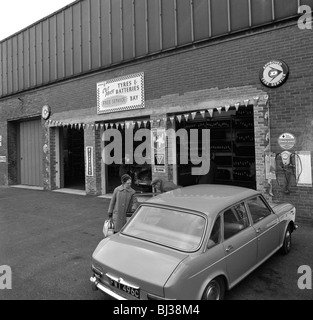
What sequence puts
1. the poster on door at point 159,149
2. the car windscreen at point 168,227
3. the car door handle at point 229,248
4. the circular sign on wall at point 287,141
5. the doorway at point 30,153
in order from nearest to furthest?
the car windscreen at point 168,227, the car door handle at point 229,248, the circular sign on wall at point 287,141, the poster on door at point 159,149, the doorway at point 30,153

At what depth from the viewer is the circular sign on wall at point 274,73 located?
7.07 metres

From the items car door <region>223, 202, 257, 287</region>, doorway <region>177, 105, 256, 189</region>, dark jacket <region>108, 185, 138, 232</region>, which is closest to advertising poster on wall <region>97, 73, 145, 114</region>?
doorway <region>177, 105, 256, 189</region>

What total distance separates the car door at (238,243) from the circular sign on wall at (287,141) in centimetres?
371

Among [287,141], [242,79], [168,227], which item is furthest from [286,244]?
[242,79]

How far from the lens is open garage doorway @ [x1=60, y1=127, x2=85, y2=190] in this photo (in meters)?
13.6

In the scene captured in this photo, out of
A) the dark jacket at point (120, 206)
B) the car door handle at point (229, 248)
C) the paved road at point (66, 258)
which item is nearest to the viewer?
the car door handle at point (229, 248)

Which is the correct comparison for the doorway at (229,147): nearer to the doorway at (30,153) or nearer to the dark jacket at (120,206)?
the dark jacket at (120,206)

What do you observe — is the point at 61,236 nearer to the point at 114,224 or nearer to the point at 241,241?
the point at 114,224

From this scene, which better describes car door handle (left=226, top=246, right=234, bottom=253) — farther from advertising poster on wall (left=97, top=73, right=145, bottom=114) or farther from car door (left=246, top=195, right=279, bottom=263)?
advertising poster on wall (left=97, top=73, right=145, bottom=114)

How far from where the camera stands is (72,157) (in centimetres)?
1434

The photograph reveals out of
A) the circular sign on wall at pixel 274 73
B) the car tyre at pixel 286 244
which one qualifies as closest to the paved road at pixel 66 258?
the car tyre at pixel 286 244

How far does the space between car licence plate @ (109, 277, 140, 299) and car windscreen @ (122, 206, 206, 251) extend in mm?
628

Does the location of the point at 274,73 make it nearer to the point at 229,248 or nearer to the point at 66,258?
the point at 229,248
